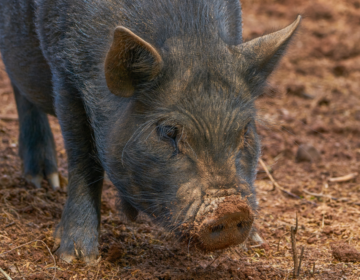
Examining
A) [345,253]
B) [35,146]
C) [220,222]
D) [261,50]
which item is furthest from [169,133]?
[35,146]

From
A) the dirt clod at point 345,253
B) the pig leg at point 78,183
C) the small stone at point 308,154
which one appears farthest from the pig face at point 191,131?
the small stone at point 308,154

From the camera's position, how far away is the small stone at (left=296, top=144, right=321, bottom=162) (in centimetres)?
648

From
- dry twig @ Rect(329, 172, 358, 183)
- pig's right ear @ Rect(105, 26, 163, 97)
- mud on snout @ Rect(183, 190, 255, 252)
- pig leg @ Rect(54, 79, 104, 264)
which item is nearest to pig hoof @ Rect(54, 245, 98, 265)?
pig leg @ Rect(54, 79, 104, 264)

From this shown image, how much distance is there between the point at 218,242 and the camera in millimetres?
3020

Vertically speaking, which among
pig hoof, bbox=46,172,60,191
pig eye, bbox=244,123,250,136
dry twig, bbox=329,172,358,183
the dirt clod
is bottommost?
pig hoof, bbox=46,172,60,191

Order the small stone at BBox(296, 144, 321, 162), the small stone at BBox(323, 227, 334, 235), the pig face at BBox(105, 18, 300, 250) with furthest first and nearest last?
the small stone at BBox(296, 144, 321, 162)
the small stone at BBox(323, 227, 334, 235)
the pig face at BBox(105, 18, 300, 250)

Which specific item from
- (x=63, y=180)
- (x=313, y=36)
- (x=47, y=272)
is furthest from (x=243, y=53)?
(x=313, y=36)

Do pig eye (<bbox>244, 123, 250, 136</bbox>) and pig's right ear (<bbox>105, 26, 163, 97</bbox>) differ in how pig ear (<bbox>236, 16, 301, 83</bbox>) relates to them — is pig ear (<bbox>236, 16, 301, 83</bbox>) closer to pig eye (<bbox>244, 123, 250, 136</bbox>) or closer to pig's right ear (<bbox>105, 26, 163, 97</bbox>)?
pig eye (<bbox>244, 123, 250, 136</bbox>)

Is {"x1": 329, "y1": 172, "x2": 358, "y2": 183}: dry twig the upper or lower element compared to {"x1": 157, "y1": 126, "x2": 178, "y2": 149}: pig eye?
lower

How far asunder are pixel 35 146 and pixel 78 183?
1.77m

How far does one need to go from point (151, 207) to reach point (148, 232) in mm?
1150

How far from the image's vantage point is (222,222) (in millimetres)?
2949

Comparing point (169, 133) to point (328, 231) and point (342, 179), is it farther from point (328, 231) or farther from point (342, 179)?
point (342, 179)

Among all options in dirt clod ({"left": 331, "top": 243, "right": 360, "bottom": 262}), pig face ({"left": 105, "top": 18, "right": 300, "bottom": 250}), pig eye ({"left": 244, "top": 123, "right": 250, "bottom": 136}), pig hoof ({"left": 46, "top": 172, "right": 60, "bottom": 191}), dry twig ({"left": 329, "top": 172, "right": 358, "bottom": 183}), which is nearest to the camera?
pig face ({"left": 105, "top": 18, "right": 300, "bottom": 250})
